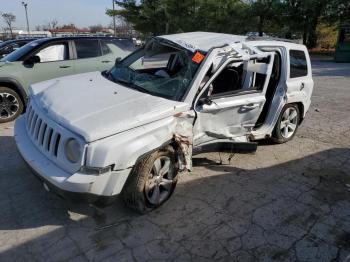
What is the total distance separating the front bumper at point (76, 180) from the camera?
2.77m

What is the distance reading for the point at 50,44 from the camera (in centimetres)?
701

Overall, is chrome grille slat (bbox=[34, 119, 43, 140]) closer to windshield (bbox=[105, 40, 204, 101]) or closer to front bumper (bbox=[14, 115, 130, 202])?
front bumper (bbox=[14, 115, 130, 202])

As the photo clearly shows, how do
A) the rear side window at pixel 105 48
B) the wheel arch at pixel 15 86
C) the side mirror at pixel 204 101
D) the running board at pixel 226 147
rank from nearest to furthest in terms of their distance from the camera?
the side mirror at pixel 204 101 → the running board at pixel 226 147 → the wheel arch at pixel 15 86 → the rear side window at pixel 105 48

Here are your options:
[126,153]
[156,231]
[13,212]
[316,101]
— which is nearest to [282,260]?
[156,231]

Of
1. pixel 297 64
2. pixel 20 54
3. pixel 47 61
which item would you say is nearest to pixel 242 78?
pixel 297 64

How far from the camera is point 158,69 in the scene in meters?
4.54

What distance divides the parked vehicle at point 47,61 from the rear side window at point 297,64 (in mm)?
4085

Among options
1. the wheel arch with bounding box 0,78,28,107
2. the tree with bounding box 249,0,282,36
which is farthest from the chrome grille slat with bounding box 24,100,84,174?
the tree with bounding box 249,0,282,36

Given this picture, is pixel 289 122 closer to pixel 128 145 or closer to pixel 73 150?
pixel 128 145

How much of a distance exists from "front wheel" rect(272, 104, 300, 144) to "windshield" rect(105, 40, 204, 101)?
2.07m

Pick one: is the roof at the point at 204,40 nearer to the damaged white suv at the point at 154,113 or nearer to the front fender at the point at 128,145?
the damaged white suv at the point at 154,113

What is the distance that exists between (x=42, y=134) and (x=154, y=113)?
1.11m

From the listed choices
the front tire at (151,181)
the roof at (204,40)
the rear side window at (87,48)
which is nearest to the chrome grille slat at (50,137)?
the front tire at (151,181)

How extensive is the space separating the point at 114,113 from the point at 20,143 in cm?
114
